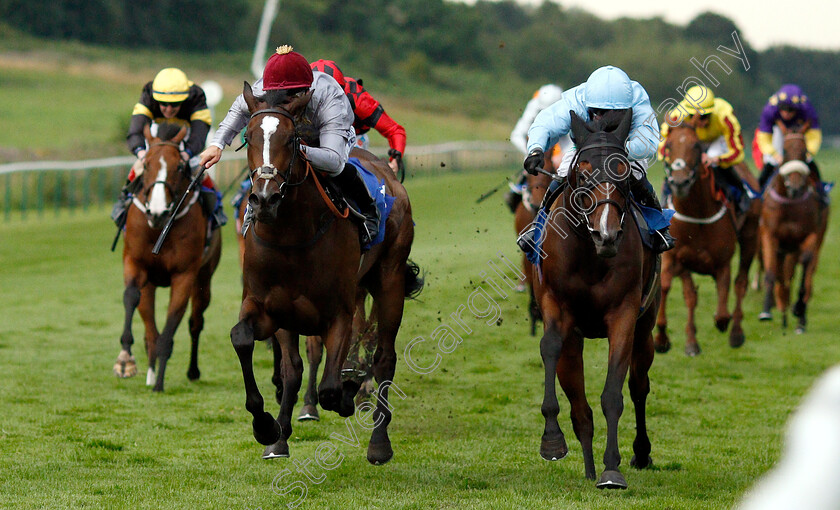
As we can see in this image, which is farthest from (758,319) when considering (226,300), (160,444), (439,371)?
(160,444)

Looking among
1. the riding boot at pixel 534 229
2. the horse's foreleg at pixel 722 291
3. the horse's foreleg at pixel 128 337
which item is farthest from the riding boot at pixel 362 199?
the horse's foreleg at pixel 722 291

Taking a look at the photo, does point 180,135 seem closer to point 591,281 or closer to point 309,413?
point 309,413

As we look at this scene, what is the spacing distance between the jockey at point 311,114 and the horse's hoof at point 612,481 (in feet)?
5.17

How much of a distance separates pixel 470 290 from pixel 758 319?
3.11 meters

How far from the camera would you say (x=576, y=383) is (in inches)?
192

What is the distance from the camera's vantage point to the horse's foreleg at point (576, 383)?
15.9 feet

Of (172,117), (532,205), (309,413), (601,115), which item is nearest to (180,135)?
(172,117)

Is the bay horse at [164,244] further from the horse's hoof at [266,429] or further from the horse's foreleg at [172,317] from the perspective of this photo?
the horse's hoof at [266,429]

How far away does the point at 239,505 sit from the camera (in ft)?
14.5

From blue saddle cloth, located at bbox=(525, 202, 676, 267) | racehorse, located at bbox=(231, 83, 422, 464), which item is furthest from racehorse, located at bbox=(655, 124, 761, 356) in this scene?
racehorse, located at bbox=(231, 83, 422, 464)

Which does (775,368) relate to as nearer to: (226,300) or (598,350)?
(598,350)

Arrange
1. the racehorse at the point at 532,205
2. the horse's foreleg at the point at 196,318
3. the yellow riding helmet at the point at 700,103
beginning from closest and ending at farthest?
the horse's foreleg at the point at 196,318
the racehorse at the point at 532,205
the yellow riding helmet at the point at 700,103

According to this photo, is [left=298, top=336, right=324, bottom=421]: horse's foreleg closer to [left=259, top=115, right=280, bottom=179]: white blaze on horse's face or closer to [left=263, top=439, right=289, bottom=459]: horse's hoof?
[left=263, top=439, right=289, bottom=459]: horse's hoof

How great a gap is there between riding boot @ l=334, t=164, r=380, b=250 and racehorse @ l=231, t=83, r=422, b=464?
115 millimetres
